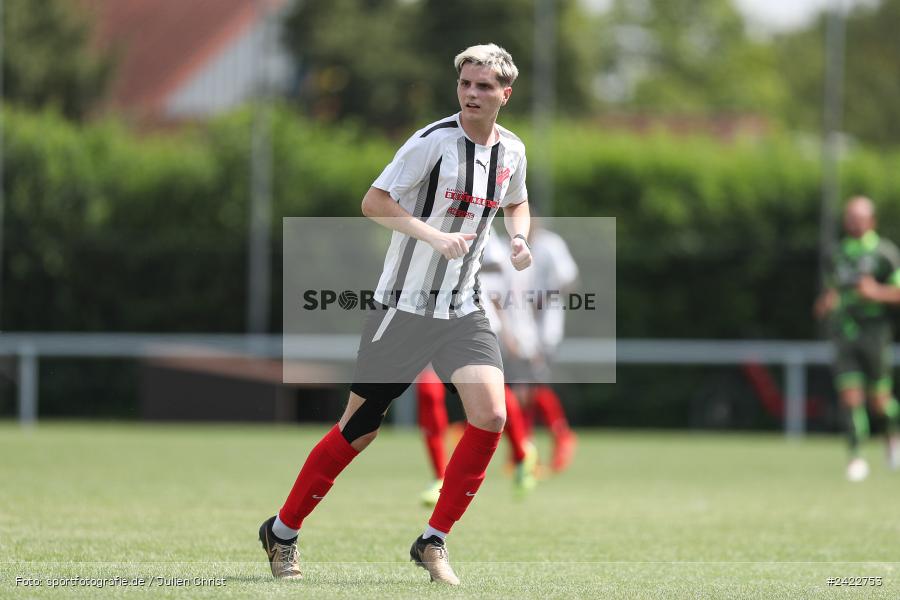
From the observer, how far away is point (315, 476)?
Result: 6375mm

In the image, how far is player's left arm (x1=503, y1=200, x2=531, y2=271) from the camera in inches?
247

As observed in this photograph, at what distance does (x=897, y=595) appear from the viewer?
597 cm

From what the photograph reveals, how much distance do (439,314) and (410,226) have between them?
45cm

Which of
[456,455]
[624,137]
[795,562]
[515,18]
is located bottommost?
[795,562]

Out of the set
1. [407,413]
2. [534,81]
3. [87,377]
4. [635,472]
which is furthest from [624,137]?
[635,472]

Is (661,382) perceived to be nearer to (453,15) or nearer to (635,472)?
(635,472)

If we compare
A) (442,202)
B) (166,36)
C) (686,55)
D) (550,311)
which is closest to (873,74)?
(686,55)

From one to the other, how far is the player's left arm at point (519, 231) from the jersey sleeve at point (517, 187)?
0.9 inches

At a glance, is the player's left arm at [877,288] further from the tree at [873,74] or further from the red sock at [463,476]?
the tree at [873,74]

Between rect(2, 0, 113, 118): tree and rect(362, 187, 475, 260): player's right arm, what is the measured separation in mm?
24250

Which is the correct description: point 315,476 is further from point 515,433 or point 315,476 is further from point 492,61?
point 515,433

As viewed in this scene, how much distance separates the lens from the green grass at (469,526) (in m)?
6.18

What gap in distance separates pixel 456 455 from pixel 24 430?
1434 centimetres

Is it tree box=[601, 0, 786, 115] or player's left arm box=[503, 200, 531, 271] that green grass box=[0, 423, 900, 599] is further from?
tree box=[601, 0, 786, 115]
